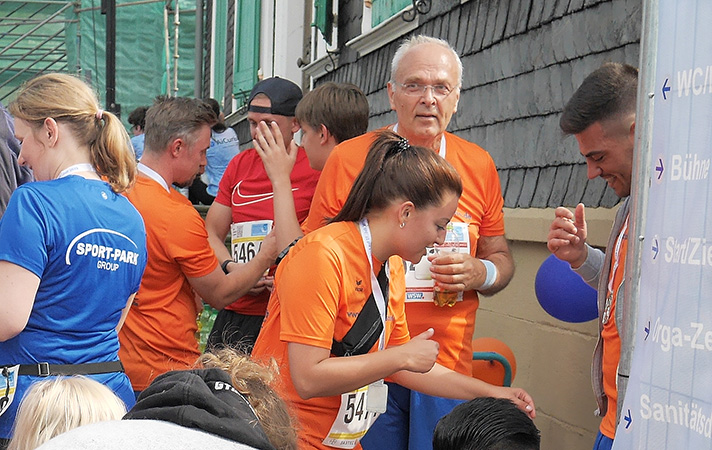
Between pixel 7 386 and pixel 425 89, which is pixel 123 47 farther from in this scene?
pixel 7 386

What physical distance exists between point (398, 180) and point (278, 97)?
1.77m

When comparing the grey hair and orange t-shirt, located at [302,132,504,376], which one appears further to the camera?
the grey hair

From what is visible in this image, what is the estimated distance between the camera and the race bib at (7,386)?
2.76 metres

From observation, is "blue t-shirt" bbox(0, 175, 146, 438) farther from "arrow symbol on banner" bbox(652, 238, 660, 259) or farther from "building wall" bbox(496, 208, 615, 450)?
"building wall" bbox(496, 208, 615, 450)

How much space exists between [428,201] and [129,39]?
19159 millimetres

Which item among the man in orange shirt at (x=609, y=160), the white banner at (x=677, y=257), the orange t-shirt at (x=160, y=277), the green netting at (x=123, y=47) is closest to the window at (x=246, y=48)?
the green netting at (x=123, y=47)

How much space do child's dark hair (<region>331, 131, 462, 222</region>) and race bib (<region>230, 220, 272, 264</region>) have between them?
1.36 m

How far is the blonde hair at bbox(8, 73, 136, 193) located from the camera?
2979mm

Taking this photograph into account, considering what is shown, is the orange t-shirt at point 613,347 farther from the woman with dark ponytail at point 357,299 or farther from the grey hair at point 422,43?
the grey hair at point 422,43


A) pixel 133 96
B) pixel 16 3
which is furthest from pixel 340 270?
pixel 16 3

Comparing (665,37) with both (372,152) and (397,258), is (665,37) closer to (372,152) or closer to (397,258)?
(372,152)

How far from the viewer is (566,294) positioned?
362 cm

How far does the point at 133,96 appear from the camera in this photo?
20.7m

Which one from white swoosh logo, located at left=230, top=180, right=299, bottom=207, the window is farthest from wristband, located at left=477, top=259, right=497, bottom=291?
the window
